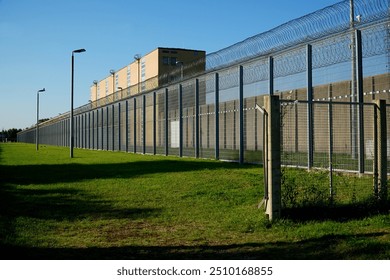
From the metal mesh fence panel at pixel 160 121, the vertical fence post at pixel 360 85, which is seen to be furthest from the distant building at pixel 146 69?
the vertical fence post at pixel 360 85

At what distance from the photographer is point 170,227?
735 centimetres

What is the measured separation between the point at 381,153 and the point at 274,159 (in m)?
2.20

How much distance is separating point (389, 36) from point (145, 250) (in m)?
8.69

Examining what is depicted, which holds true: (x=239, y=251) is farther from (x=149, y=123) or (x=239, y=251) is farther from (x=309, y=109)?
(x=149, y=123)

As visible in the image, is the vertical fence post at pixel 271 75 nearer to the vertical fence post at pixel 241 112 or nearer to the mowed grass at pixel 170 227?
the vertical fence post at pixel 241 112

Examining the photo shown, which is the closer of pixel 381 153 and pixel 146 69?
pixel 381 153

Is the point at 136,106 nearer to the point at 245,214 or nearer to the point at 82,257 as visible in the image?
the point at 245,214

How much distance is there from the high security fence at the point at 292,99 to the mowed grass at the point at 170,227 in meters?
1.46

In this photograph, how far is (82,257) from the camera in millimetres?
5574

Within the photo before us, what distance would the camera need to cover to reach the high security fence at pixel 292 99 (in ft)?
38.3

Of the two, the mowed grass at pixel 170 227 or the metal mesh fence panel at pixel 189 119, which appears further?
the metal mesh fence panel at pixel 189 119

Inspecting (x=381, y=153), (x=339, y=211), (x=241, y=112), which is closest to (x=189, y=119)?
(x=241, y=112)

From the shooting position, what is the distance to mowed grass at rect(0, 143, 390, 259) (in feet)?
18.7
